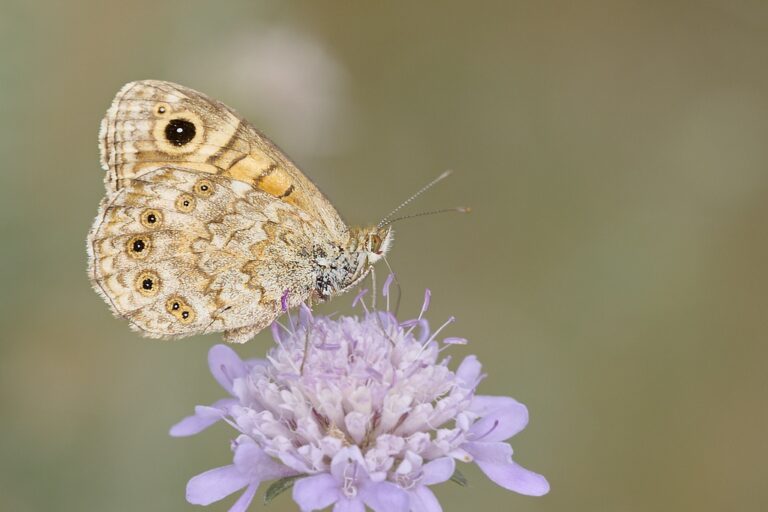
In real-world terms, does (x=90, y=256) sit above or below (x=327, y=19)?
below

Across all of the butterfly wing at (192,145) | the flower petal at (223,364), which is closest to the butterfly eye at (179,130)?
the butterfly wing at (192,145)

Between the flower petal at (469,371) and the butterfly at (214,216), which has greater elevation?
the butterfly at (214,216)

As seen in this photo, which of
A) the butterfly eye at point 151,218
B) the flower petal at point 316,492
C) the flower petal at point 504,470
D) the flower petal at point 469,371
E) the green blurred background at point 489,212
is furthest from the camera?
the green blurred background at point 489,212

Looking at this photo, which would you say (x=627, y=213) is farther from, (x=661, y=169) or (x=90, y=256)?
(x=90, y=256)

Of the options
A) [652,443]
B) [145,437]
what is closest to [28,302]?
[145,437]

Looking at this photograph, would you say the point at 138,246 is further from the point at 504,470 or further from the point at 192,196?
the point at 504,470

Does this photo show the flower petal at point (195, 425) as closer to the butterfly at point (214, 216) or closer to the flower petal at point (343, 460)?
the butterfly at point (214, 216)

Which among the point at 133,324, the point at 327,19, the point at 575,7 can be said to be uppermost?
the point at 575,7

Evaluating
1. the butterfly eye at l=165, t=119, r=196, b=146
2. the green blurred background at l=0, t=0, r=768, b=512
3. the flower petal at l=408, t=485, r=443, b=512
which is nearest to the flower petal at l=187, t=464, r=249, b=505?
the flower petal at l=408, t=485, r=443, b=512
